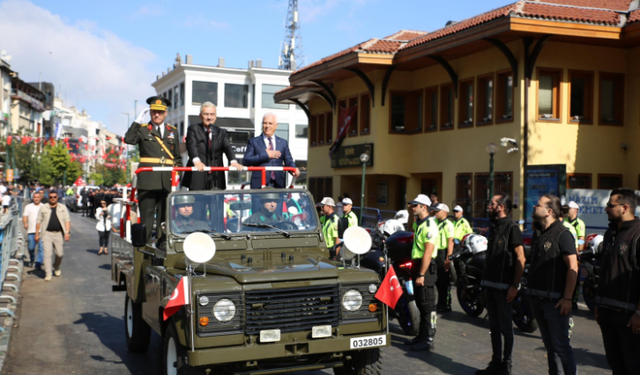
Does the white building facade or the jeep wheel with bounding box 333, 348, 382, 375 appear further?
the white building facade

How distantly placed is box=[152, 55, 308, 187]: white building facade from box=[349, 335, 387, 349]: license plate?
5539 cm

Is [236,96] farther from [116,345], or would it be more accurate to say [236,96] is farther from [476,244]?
[116,345]

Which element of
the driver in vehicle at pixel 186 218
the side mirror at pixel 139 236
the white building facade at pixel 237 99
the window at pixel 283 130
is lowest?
the side mirror at pixel 139 236

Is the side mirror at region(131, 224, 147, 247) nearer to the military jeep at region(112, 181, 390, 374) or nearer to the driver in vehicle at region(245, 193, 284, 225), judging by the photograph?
the military jeep at region(112, 181, 390, 374)

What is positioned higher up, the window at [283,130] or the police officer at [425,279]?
the window at [283,130]

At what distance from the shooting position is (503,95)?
851 inches

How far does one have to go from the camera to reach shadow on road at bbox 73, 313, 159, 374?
778 cm

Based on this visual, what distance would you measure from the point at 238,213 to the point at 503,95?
16.4 m

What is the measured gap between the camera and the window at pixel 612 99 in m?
21.4

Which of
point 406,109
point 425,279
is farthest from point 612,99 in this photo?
point 425,279

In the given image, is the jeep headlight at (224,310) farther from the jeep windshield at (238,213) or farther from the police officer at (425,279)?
the police officer at (425,279)

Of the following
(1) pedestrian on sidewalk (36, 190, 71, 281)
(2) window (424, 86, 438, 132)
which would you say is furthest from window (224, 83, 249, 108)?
(1) pedestrian on sidewalk (36, 190, 71, 281)

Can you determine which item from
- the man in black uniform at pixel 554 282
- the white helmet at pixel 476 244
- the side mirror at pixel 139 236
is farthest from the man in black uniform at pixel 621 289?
the white helmet at pixel 476 244

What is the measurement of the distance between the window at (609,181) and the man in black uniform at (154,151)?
16188mm
